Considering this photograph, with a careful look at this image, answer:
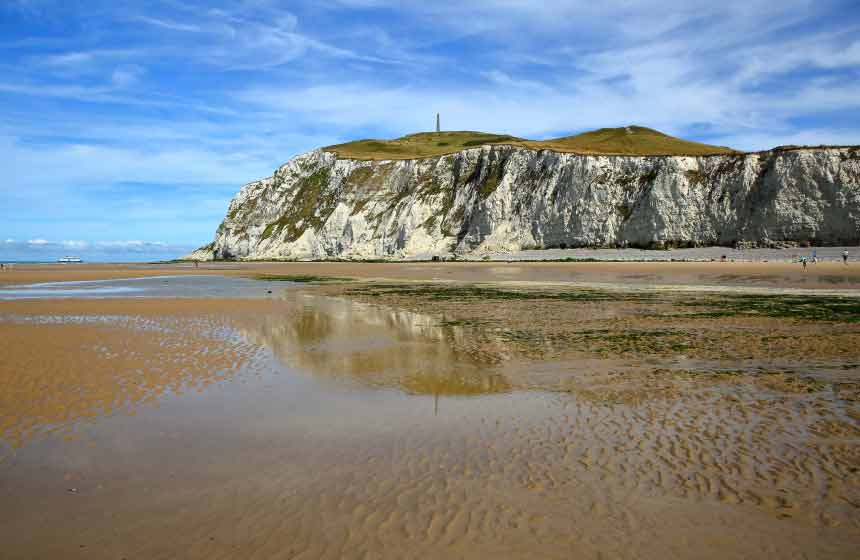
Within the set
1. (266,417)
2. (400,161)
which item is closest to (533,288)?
(266,417)

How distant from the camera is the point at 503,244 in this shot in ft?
229

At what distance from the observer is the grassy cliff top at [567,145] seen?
7250 centimetres

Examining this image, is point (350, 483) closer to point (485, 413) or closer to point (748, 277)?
point (485, 413)

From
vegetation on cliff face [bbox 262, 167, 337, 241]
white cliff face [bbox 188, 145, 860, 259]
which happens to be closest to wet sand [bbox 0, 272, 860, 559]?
white cliff face [bbox 188, 145, 860, 259]

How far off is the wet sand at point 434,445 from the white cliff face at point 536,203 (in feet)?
158

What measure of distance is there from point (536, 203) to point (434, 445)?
6514cm

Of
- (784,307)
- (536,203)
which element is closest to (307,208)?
(536,203)

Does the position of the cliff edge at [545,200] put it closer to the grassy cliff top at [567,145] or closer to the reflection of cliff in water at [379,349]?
the grassy cliff top at [567,145]

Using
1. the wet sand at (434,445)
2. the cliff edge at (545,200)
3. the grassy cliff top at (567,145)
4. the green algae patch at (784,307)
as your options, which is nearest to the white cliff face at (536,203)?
the cliff edge at (545,200)

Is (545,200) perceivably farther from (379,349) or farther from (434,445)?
(434,445)

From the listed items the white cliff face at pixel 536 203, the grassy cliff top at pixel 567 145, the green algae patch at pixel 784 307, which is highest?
the grassy cliff top at pixel 567 145

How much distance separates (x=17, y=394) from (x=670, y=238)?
6137 centimetres

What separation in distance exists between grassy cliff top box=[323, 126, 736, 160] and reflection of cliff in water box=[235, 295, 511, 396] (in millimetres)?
57573

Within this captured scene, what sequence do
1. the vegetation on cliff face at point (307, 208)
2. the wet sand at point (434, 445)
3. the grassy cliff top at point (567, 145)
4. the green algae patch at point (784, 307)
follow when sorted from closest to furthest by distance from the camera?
the wet sand at point (434, 445) → the green algae patch at point (784, 307) → the grassy cliff top at point (567, 145) → the vegetation on cliff face at point (307, 208)
